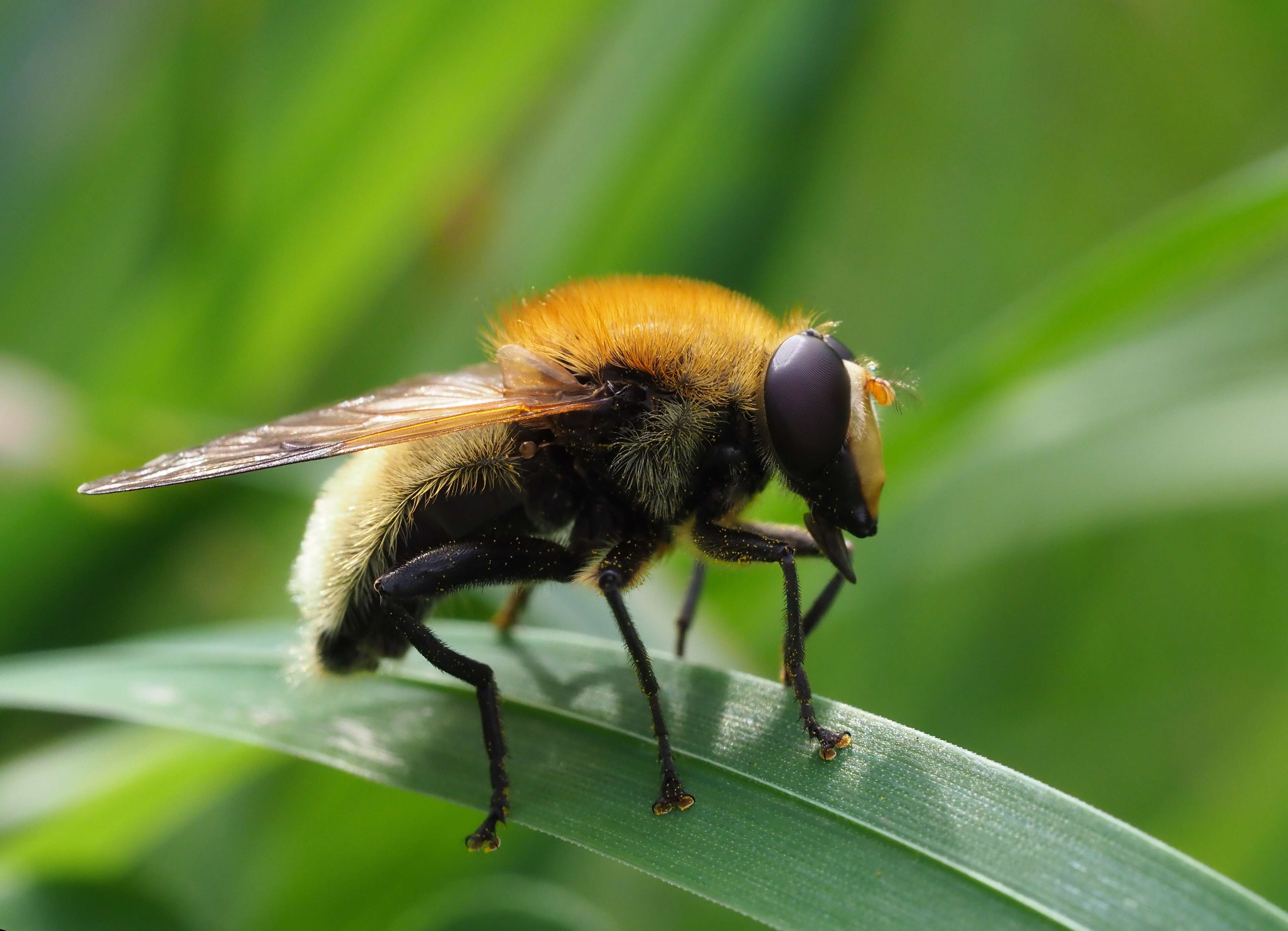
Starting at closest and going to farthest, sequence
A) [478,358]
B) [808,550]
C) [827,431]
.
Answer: [827,431] < [808,550] < [478,358]

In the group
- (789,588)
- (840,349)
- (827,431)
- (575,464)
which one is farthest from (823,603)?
(575,464)

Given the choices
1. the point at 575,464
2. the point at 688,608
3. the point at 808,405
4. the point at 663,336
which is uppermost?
the point at 808,405

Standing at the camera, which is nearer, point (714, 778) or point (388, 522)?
point (714, 778)

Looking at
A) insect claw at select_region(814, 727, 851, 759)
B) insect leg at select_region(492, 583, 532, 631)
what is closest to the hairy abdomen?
insect leg at select_region(492, 583, 532, 631)

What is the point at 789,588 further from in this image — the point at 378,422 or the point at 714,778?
the point at 378,422

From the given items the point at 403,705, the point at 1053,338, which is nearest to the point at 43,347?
the point at 403,705

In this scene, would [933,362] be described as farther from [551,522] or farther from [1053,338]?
[551,522]
